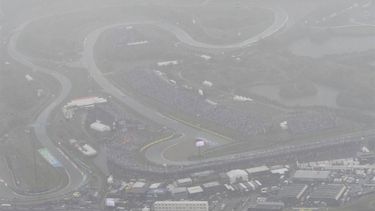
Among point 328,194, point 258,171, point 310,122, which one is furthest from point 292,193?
point 310,122

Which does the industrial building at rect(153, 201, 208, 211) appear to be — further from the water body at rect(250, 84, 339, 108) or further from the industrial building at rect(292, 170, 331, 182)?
the water body at rect(250, 84, 339, 108)

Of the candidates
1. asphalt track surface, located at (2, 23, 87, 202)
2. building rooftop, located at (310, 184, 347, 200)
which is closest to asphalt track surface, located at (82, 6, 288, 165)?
asphalt track surface, located at (2, 23, 87, 202)

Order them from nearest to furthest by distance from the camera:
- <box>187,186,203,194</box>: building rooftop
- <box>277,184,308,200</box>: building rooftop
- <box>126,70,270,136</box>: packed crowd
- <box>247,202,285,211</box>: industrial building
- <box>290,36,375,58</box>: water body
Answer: <box>247,202,285,211</box>: industrial building < <box>277,184,308,200</box>: building rooftop < <box>187,186,203,194</box>: building rooftop < <box>126,70,270,136</box>: packed crowd < <box>290,36,375,58</box>: water body

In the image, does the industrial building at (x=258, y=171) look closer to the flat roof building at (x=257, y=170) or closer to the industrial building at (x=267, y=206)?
the flat roof building at (x=257, y=170)

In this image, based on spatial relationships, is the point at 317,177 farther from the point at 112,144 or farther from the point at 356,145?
the point at 112,144

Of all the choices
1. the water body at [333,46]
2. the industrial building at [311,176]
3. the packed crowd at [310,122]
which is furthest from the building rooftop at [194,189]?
the water body at [333,46]

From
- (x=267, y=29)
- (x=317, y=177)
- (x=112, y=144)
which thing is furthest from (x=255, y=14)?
Result: (x=317, y=177)
